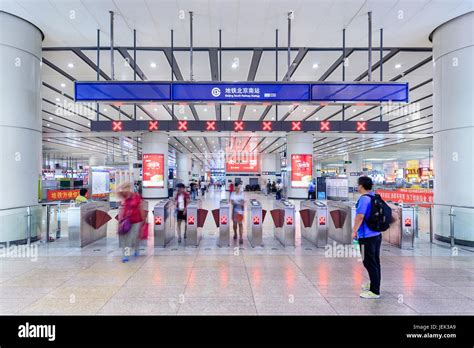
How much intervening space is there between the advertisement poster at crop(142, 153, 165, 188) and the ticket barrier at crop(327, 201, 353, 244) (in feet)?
45.3

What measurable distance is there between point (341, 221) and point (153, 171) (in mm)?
14690

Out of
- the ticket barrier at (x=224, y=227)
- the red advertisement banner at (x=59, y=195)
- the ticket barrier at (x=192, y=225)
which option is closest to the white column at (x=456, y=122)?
the ticket barrier at (x=224, y=227)

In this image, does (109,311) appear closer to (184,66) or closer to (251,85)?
(251,85)

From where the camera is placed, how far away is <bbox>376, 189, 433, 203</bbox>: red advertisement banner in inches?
551

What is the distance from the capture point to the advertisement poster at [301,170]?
19.8 m

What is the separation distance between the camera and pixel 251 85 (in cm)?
600

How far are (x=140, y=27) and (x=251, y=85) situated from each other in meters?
3.27

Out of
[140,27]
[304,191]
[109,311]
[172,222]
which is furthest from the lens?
[304,191]

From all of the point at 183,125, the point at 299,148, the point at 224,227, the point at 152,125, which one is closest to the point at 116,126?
the point at 152,125

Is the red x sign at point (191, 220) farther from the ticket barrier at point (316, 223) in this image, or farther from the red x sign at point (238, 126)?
the red x sign at point (238, 126)

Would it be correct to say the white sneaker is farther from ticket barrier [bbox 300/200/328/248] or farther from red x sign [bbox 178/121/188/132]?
red x sign [bbox 178/121/188/132]

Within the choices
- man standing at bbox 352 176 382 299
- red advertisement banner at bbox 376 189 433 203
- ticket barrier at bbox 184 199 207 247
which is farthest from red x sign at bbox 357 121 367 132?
red advertisement banner at bbox 376 189 433 203

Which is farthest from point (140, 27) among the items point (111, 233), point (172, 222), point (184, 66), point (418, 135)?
point (418, 135)

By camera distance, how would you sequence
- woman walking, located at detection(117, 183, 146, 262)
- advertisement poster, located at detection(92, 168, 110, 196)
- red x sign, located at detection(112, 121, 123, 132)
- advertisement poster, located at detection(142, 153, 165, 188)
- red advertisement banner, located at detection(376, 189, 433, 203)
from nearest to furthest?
woman walking, located at detection(117, 183, 146, 262)
red x sign, located at detection(112, 121, 123, 132)
red advertisement banner, located at detection(376, 189, 433, 203)
advertisement poster, located at detection(92, 168, 110, 196)
advertisement poster, located at detection(142, 153, 165, 188)
